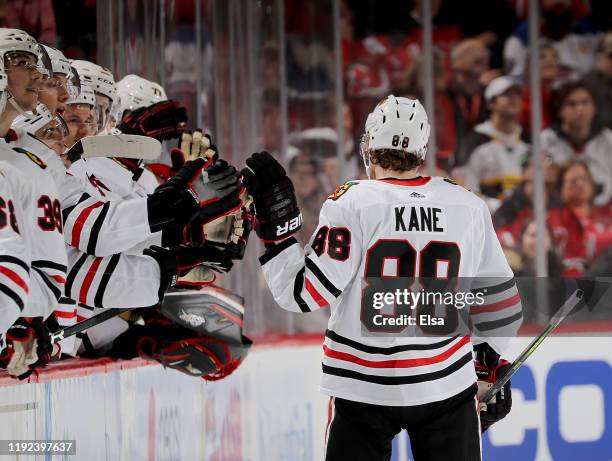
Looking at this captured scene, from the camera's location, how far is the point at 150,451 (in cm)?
240

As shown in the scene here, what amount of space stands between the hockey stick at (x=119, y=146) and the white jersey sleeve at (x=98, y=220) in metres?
0.12

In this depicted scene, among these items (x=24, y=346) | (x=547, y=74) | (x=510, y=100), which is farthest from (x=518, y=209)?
(x=24, y=346)

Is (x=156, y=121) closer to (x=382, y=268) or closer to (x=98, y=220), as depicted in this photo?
(x=98, y=220)

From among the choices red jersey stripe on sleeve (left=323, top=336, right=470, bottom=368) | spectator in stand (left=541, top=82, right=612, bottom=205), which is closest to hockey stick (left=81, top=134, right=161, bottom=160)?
red jersey stripe on sleeve (left=323, top=336, right=470, bottom=368)

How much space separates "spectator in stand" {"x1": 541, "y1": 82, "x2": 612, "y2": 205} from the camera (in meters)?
5.36

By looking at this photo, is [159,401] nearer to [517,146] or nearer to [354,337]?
[354,337]

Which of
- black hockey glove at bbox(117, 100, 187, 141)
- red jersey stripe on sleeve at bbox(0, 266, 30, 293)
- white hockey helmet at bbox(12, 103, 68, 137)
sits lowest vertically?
red jersey stripe on sleeve at bbox(0, 266, 30, 293)

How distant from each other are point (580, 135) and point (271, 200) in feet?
12.2

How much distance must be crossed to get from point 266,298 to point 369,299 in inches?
75.8

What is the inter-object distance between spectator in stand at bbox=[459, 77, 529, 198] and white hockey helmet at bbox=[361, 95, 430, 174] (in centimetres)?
307

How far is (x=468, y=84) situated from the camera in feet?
17.8

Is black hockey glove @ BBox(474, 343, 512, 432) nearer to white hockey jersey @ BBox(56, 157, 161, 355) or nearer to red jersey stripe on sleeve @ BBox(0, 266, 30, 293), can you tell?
white hockey jersey @ BBox(56, 157, 161, 355)

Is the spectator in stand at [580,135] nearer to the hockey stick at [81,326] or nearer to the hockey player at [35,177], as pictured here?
the hockey stick at [81,326]

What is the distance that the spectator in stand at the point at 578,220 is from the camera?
5074mm
